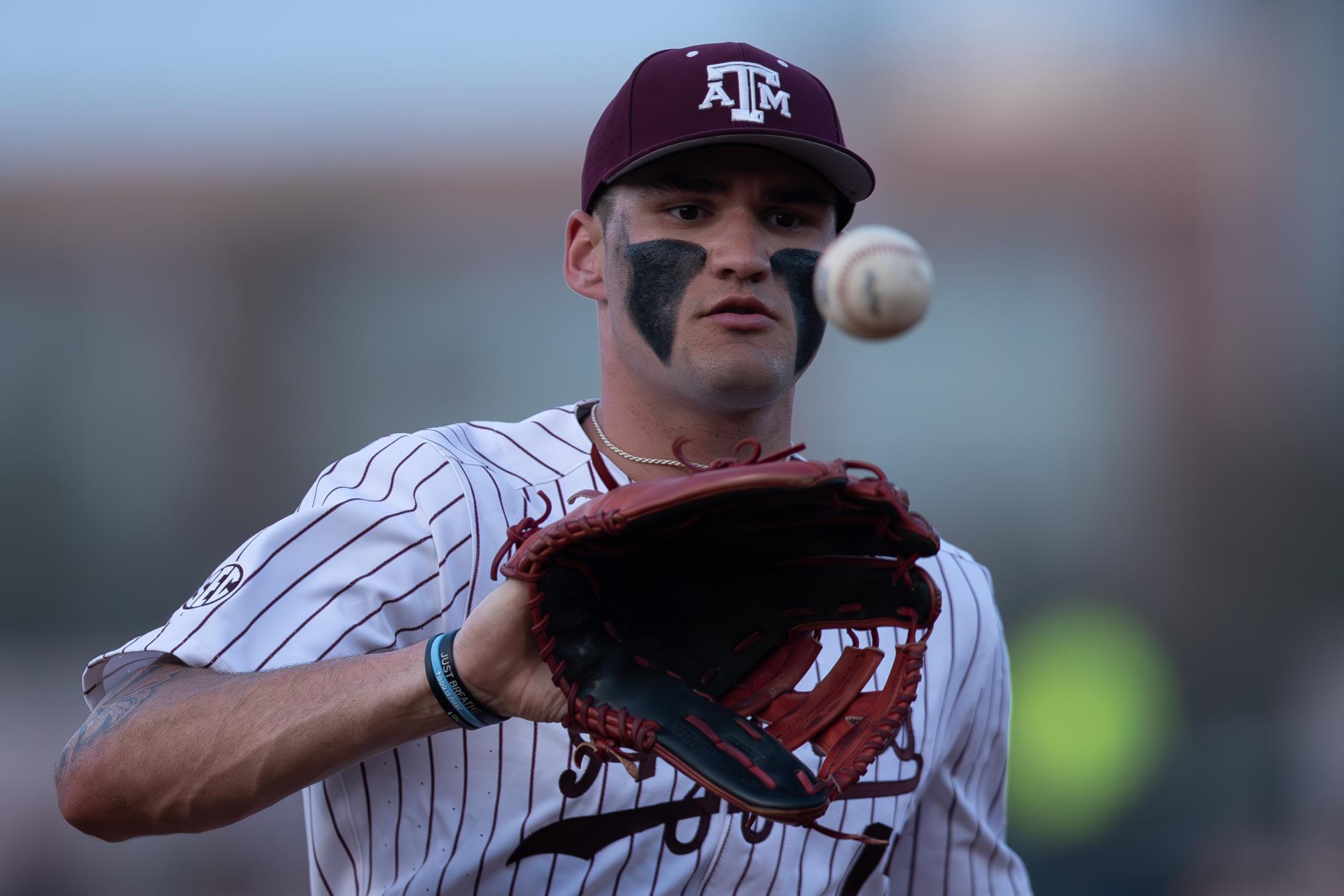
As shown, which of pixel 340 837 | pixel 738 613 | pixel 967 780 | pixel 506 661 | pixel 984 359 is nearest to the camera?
pixel 506 661

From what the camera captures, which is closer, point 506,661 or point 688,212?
point 506,661

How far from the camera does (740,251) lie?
192 cm

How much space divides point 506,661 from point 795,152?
93 cm

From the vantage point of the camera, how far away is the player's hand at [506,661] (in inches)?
53.9

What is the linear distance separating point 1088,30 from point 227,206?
470 centimetres

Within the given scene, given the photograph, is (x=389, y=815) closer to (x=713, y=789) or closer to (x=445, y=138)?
(x=713, y=789)

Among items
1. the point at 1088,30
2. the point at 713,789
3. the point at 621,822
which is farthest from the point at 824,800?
the point at 1088,30

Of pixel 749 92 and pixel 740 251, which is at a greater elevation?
pixel 749 92

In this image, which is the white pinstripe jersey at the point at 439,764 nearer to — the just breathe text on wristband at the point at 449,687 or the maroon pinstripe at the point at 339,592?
the maroon pinstripe at the point at 339,592

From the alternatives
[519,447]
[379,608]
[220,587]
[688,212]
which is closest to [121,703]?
[220,587]

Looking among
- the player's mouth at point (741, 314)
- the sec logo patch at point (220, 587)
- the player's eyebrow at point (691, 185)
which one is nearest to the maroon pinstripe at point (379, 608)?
the sec logo patch at point (220, 587)

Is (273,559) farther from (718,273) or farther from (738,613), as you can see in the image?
(718,273)

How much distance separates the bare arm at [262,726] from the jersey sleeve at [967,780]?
2.87 ft

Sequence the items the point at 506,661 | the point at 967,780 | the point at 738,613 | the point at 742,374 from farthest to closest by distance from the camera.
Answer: the point at 967,780
the point at 742,374
the point at 738,613
the point at 506,661
